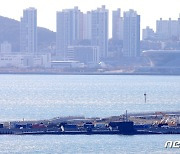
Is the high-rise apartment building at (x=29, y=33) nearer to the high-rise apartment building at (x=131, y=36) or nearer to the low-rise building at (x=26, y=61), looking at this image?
the low-rise building at (x=26, y=61)

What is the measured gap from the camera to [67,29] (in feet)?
513

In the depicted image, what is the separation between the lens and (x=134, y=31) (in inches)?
5969

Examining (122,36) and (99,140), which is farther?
(122,36)

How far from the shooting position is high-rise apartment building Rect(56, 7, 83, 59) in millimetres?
153500

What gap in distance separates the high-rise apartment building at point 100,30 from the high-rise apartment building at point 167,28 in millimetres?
16291

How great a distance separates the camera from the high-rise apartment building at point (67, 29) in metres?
154

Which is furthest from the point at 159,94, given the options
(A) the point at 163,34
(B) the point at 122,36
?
(A) the point at 163,34

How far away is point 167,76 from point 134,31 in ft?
62.7

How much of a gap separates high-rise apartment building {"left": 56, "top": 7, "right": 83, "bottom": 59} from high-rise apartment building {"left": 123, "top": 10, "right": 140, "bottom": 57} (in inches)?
287

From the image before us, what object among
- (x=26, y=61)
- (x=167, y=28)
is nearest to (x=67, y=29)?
(x=26, y=61)

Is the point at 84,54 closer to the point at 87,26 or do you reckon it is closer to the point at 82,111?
the point at 87,26

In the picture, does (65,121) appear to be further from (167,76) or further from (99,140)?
(167,76)

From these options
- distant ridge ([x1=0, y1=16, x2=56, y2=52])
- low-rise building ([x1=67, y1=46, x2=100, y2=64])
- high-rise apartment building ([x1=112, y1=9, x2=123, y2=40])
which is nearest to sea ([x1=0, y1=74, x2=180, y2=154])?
low-rise building ([x1=67, y1=46, x2=100, y2=64])

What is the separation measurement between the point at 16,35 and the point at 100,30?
15.3 meters
